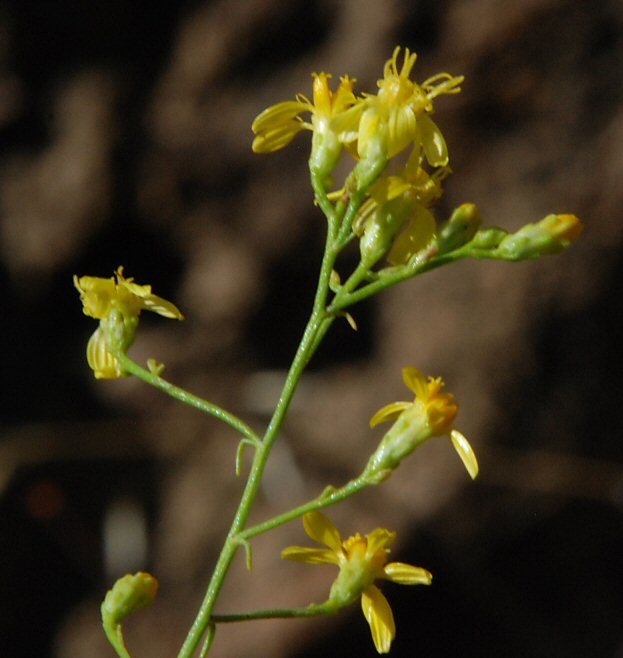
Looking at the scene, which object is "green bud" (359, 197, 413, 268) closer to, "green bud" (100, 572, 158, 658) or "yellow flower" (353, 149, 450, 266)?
"yellow flower" (353, 149, 450, 266)

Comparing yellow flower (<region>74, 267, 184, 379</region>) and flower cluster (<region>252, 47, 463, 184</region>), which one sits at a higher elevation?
flower cluster (<region>252, 47, 463, 184</region>)

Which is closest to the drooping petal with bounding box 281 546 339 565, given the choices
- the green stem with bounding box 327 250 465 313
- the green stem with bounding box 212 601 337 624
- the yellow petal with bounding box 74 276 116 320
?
the green stem with bounding box 212 601 337 624

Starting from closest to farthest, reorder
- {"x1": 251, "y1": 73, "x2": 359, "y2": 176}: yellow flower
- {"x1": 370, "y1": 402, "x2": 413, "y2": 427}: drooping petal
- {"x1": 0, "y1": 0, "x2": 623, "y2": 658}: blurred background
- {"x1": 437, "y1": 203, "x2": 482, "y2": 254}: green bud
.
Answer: {"x1": 437, "y1": 203, "x2": 482, "y2": 254}: green bud → {"x1": 251, "y1": 73, "x2": 359, "y2": 176}: yellow flower → {"x1": 370, "y1": 402, "x2": 413, "y2": 427}: drooping petal → {"x1": 0, "y1": 0, "x2": 623, "y2": 658}: blurred background

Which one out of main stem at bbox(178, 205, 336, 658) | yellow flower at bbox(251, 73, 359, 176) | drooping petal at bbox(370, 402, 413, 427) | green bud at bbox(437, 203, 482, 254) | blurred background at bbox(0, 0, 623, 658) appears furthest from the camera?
blurred background at bbox(0, 0, 623, 658)

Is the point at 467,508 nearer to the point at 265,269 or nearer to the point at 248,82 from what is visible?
the point at 265,269

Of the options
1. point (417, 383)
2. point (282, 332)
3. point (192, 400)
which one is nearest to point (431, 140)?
point (417, 383)

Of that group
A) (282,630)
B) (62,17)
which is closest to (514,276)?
(282,630)

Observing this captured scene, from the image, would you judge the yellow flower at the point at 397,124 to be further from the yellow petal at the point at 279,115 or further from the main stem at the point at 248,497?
the main stem at the point at 248,497
